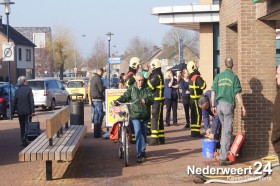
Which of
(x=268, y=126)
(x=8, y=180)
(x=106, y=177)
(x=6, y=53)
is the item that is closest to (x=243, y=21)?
(x=268, y=126)

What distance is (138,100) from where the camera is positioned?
11.0 m

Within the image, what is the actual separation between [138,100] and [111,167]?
143 cm

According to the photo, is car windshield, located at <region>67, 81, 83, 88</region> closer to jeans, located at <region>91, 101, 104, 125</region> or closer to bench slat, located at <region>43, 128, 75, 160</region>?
jeans, located at <region>91, 101, 104, 125</region>

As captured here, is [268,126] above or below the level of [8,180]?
above

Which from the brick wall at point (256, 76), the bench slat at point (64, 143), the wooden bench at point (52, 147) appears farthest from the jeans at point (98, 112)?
the brick wall at point (256, 76)

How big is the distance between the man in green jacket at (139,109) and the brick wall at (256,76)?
1905 mm

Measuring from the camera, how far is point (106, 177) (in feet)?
31.2

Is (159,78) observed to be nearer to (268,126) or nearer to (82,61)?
(268,126)

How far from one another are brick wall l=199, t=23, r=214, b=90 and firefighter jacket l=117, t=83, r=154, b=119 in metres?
13.2

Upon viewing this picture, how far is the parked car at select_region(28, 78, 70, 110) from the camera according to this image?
29.6 meters

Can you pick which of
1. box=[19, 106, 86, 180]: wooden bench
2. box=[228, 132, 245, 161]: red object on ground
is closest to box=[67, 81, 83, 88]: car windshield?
box=[19, 106, 86, 180]: wooden bench

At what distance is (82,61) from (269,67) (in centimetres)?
9536

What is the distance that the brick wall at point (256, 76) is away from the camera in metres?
11.0

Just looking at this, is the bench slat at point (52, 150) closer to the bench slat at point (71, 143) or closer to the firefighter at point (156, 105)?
the bench slat at point (71, 143)
